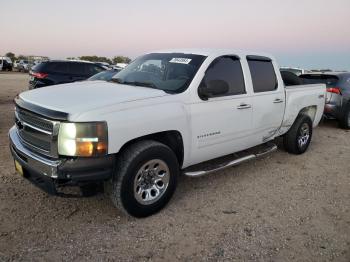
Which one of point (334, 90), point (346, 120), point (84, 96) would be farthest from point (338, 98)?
point (84, 96)

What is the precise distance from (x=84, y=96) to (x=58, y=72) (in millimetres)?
9549

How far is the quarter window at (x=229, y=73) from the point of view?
4332 mm

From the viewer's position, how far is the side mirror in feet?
13.0

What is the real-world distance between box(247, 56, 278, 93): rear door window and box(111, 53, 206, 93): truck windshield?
1.03 m

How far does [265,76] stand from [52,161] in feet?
11.5

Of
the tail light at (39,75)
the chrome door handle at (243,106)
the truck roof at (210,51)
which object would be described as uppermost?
the truck roof at (210,51)

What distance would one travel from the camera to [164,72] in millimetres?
4434

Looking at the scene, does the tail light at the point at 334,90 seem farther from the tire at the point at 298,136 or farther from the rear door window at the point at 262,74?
the rear door window at the point at 262,74

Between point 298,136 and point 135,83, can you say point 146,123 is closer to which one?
point 135,83

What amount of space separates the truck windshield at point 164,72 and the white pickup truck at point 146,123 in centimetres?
1

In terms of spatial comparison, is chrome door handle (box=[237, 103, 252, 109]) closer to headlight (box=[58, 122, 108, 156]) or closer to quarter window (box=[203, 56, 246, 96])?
quarter window (box=[203, 56, 246, 96])

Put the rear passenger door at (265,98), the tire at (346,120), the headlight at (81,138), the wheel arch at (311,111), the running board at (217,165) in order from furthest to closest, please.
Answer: the tire at (346,120), the wheel arch at (311,111), the rear passenger door at (265,98), the running board at (217,165), the headlight at (81,138)

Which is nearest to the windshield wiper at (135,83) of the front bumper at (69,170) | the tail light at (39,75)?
the front bumper at (69,170)

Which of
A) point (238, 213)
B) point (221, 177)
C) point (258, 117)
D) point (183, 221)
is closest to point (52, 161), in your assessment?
point (183, 221)
